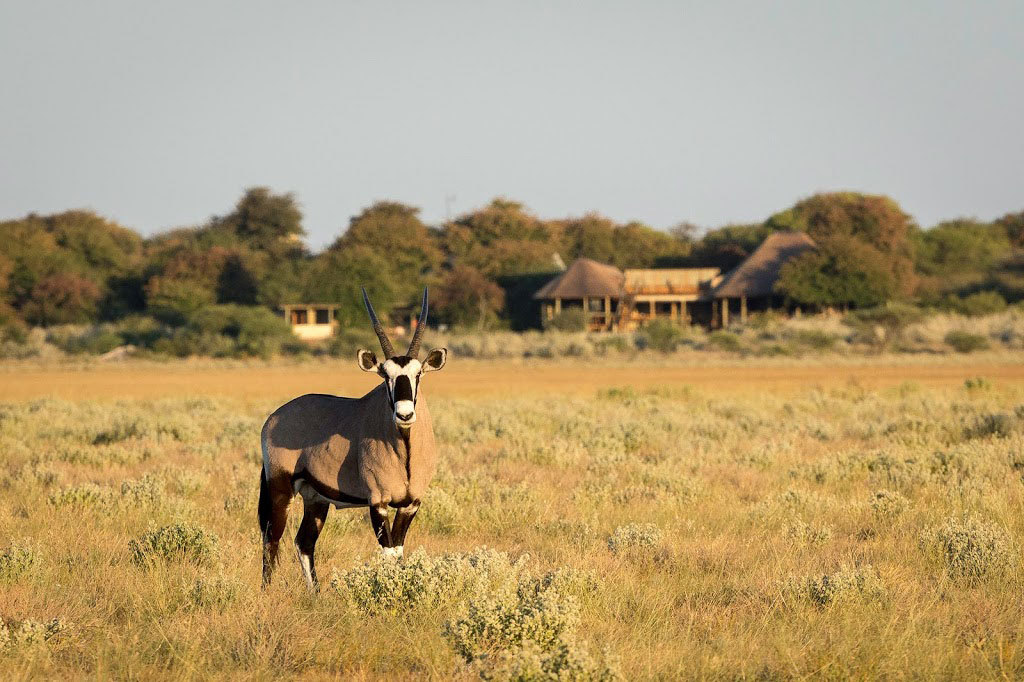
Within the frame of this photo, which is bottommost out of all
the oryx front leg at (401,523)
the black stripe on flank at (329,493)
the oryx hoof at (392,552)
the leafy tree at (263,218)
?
the oryx hoof at (392,552)

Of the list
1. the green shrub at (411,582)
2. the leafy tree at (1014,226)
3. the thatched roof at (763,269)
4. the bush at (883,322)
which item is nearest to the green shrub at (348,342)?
the thatched roof at (763,269)

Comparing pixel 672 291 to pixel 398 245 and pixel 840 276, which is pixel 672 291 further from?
pixel 398 245

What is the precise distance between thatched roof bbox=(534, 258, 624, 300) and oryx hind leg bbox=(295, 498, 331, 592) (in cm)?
5433

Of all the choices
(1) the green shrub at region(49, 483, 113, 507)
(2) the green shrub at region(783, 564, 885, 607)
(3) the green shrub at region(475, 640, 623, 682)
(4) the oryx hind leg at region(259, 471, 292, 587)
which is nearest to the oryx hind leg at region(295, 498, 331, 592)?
(4) the oryx hind leg at region(259, 471, 292, 587)

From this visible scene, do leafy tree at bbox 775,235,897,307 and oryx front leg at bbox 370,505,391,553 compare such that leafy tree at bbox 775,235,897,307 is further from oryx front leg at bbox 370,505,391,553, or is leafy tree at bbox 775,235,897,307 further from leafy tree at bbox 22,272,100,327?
oryx front leg at bbox 370,505,391,553

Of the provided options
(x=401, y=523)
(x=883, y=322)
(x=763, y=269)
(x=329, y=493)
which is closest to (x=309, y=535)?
(x=329, y=493)

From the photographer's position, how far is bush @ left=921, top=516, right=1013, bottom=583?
6918mm

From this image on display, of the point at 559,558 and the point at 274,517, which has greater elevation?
the point at 274,517

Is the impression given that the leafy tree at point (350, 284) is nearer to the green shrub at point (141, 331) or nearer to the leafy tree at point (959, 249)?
the green shrub at point (141, 331)

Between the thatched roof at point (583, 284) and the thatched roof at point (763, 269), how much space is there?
619 cm

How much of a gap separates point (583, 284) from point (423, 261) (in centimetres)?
1338

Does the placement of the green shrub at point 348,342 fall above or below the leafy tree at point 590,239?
below

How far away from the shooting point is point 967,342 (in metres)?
42.8

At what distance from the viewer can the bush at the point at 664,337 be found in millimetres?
47438
